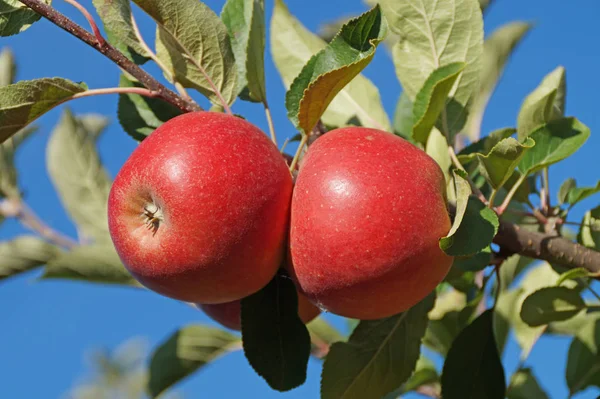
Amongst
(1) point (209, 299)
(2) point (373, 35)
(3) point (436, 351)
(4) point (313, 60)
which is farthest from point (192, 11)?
(3) point (436, 351)

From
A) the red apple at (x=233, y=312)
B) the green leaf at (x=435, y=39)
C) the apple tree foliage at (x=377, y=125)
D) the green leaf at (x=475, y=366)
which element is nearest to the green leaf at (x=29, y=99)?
the apple tree foliage at (x=377, y=125)

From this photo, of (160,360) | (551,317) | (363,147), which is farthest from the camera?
(160,360)

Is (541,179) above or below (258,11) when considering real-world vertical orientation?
below

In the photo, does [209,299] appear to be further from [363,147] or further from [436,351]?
[436,351]

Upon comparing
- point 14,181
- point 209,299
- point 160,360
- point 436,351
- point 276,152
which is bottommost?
point 436,351

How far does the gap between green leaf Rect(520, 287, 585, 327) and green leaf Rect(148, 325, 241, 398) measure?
0.90 m

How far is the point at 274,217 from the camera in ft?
3.81

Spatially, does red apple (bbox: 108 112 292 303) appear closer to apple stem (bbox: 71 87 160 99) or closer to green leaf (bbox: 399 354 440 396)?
apple stem (bbox: 71 87 160 99)

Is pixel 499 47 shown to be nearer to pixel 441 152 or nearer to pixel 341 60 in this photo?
pixel 441 152

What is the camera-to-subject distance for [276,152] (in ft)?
4.00

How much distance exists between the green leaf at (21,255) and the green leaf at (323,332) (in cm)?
79

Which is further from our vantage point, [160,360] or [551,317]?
[160,360]

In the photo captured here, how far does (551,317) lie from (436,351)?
657mm

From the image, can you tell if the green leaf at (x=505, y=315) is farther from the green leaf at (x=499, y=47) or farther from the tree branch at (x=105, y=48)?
the tree branch at (x=105, y=48)
